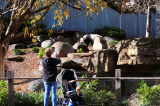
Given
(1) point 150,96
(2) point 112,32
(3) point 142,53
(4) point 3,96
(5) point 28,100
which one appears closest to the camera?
(1) point 150,96

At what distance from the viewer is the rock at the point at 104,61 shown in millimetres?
11688

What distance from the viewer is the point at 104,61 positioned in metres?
11.7

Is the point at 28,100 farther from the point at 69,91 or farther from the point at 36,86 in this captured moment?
the point at 69,91

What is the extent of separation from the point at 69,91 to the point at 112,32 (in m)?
15.3

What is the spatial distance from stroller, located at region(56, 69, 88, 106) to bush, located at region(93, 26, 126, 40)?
48.0ft

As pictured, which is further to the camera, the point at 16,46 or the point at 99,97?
the point at 16,46

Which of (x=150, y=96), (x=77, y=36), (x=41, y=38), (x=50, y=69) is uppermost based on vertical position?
(x=77, y=36)

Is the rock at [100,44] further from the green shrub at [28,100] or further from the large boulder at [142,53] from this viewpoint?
the green shrub at [28,100]

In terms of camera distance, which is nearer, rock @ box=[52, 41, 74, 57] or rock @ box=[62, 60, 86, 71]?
rock @ box=[62, 60, 86, 71]

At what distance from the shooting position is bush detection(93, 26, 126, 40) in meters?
20.6

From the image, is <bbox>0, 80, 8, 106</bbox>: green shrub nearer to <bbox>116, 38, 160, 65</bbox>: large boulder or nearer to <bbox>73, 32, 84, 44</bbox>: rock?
<bbox>116, 38, 160, 65</bbox>: large boulder

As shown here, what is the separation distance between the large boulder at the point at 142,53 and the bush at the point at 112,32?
9.09 m

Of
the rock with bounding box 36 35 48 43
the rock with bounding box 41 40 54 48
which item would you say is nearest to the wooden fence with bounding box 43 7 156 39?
the rock with bounding box 36 35 48 43

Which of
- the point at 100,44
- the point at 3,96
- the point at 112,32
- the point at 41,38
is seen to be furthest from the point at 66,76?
the point at 112,32
